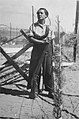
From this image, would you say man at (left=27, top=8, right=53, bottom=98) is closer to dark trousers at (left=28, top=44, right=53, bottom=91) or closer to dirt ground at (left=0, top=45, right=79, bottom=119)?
dark trousers at (left=28, top=44, right=53, bottom=91)

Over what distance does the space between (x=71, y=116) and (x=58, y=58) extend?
164 centimetres

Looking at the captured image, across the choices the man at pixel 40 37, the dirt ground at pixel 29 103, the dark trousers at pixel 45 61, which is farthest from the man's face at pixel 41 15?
the dirt ground at pixel 29 103

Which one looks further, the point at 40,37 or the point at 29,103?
the point at 29,103

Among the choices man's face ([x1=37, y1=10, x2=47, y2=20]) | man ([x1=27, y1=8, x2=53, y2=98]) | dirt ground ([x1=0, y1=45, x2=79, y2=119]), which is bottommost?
dirt ground ([x1=0, y1=45, x2=79, y2=119])

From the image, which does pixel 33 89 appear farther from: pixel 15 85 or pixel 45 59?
pixel 15 85

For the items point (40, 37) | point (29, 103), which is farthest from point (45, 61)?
point (29, 103)

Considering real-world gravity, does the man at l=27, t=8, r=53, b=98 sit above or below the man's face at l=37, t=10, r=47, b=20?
below

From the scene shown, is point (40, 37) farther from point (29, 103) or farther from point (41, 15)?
point (29, 103)

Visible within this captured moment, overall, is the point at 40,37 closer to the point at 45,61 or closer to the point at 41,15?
the point at 41,15

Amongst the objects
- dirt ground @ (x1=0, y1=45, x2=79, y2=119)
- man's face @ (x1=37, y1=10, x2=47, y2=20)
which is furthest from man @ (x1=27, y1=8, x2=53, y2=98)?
dirt ground @ (x1=0, y1=45, x2=79, y2=119)

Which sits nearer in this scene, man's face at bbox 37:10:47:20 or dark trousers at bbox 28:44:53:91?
man's face at bbox 37:10:47:20

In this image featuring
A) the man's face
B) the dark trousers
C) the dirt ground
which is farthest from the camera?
the dark trousers

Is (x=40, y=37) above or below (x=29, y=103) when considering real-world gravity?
above

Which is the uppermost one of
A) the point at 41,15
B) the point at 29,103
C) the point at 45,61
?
the point at 41,15
